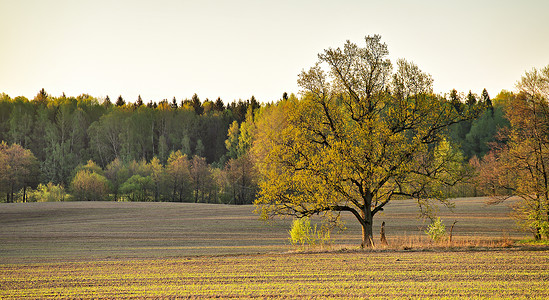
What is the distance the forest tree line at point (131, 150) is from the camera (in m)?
75.6

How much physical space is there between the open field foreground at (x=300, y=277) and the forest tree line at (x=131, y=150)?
5169 centimetres

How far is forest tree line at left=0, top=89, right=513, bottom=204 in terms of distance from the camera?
7562 centimetres

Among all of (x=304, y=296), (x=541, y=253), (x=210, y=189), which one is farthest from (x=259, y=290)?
(x=210, y=189)

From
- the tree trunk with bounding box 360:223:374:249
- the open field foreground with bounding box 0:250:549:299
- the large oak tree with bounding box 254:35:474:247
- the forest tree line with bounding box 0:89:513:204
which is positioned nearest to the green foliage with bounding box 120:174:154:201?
the forest tree line with bounding box 0:89:513:204

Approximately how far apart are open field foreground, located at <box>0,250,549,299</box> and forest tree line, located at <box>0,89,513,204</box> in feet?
170

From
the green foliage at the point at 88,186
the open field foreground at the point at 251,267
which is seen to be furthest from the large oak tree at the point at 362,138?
the green foliage at the point at 88,186

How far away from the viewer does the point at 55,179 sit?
84625 millimetres

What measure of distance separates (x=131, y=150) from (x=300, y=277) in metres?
86.4

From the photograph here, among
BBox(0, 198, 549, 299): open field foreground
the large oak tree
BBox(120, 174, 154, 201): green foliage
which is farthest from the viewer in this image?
BBox(120, 174, 154, 201): green foliage

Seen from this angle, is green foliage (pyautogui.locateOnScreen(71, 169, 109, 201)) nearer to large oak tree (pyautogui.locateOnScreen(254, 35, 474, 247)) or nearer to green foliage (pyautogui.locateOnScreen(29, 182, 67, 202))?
green foliage (pyautogui.locateOnScreen(29, 182, 67, 202))

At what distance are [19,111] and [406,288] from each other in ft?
333

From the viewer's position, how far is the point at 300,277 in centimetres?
1516

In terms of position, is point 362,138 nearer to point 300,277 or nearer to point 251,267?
point 251,267

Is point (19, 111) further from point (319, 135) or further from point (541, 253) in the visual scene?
point (541, 253)
